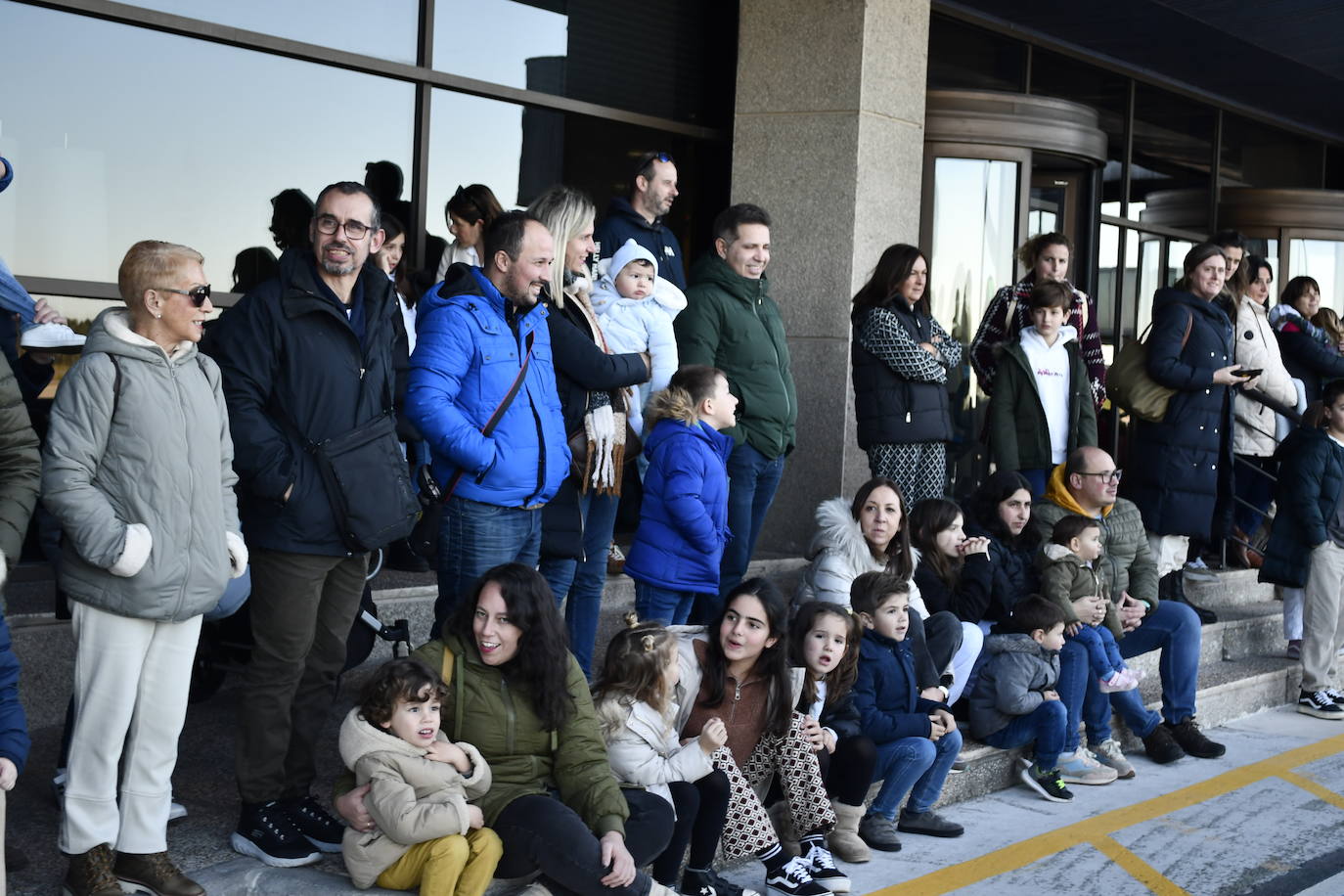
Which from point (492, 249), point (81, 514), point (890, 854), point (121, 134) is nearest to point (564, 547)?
point (492, 249)

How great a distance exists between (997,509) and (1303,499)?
2482mm

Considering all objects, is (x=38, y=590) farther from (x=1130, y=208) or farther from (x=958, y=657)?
(x=1130, y=208)

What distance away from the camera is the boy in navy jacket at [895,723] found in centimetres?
534

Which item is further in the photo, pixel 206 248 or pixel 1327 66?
pixel 1327 66

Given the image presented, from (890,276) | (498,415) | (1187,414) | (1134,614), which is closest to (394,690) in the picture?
Answer: (498,415)

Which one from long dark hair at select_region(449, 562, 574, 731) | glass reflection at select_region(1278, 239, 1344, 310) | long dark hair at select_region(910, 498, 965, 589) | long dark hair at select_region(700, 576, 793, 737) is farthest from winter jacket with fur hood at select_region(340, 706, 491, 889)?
glass reflection at select_region(1278, 239, 1344, 310)

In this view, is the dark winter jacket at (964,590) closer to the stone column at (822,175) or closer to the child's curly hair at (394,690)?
the stone column at (822,175)

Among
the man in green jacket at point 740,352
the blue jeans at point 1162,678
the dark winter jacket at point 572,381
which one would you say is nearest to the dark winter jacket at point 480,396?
the dark winter jacket at point 572,381

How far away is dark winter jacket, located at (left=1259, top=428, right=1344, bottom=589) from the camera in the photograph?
8.03m

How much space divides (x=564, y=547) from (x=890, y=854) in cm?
159

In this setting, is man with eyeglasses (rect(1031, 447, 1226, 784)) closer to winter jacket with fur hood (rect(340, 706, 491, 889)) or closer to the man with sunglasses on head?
winter jacket with fur hood (rect(340, 706, 491, 889))

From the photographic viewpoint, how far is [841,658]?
205 inches

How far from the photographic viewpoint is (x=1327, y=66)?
1227cm

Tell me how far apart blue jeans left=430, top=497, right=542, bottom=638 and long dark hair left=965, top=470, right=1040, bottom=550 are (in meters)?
2.62
